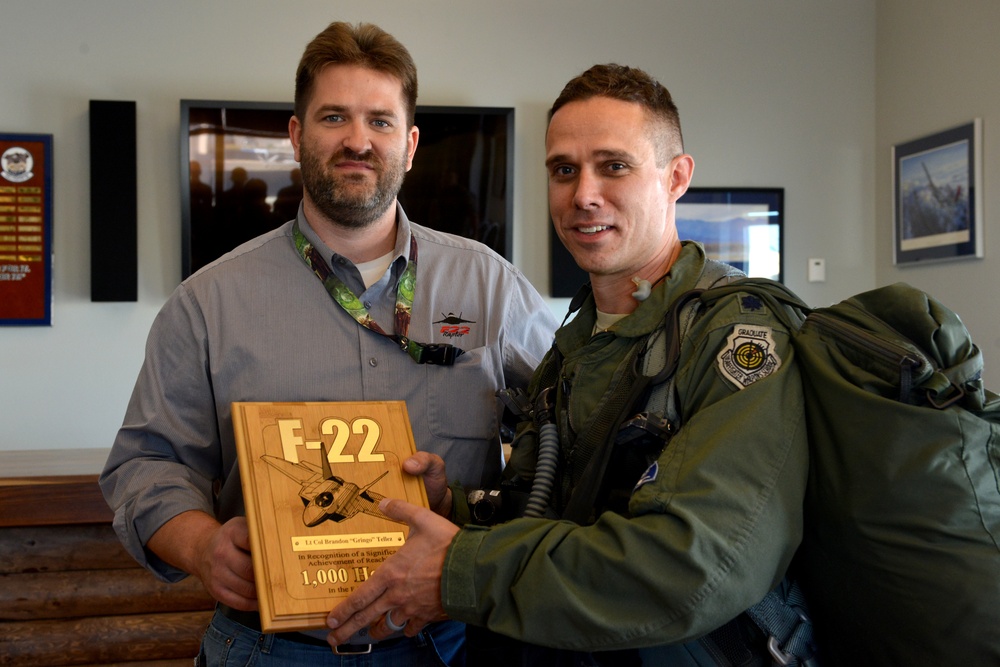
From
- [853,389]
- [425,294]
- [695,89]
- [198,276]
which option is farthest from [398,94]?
[695,89]

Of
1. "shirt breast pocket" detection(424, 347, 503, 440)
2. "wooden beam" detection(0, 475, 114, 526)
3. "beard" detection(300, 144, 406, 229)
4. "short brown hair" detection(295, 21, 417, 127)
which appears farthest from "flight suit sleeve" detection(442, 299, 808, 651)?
"wooden beam" detection(0, 475, 114, 526)

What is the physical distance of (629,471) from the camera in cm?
133

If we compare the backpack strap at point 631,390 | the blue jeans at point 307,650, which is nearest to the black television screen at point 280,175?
the blue jeans at point 307,650

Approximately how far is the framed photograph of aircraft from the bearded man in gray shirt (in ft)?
9.22

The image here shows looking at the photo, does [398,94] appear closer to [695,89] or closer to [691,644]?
[691,644]

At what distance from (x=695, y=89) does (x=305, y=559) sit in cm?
377

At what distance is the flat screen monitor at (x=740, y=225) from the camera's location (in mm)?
4488

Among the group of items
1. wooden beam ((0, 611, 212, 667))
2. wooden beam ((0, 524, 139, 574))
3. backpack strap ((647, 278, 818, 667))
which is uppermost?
backpack strap ((647, 278, 818, 667))

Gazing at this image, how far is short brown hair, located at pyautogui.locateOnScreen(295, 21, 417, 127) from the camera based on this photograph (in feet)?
5.93

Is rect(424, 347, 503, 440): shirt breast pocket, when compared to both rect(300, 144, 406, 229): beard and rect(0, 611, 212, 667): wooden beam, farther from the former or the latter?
rect(0, 611, 212, 667): wooden beam

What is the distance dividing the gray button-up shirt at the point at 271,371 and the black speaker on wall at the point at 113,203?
247 centimetres

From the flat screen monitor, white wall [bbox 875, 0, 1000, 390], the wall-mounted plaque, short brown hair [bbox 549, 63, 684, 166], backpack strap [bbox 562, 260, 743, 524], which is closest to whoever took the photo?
backpack strap [bbox 562, 260, 743, 524]

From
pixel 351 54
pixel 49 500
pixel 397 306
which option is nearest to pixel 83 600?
pixel 49 500

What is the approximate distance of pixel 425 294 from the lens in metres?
1.87
